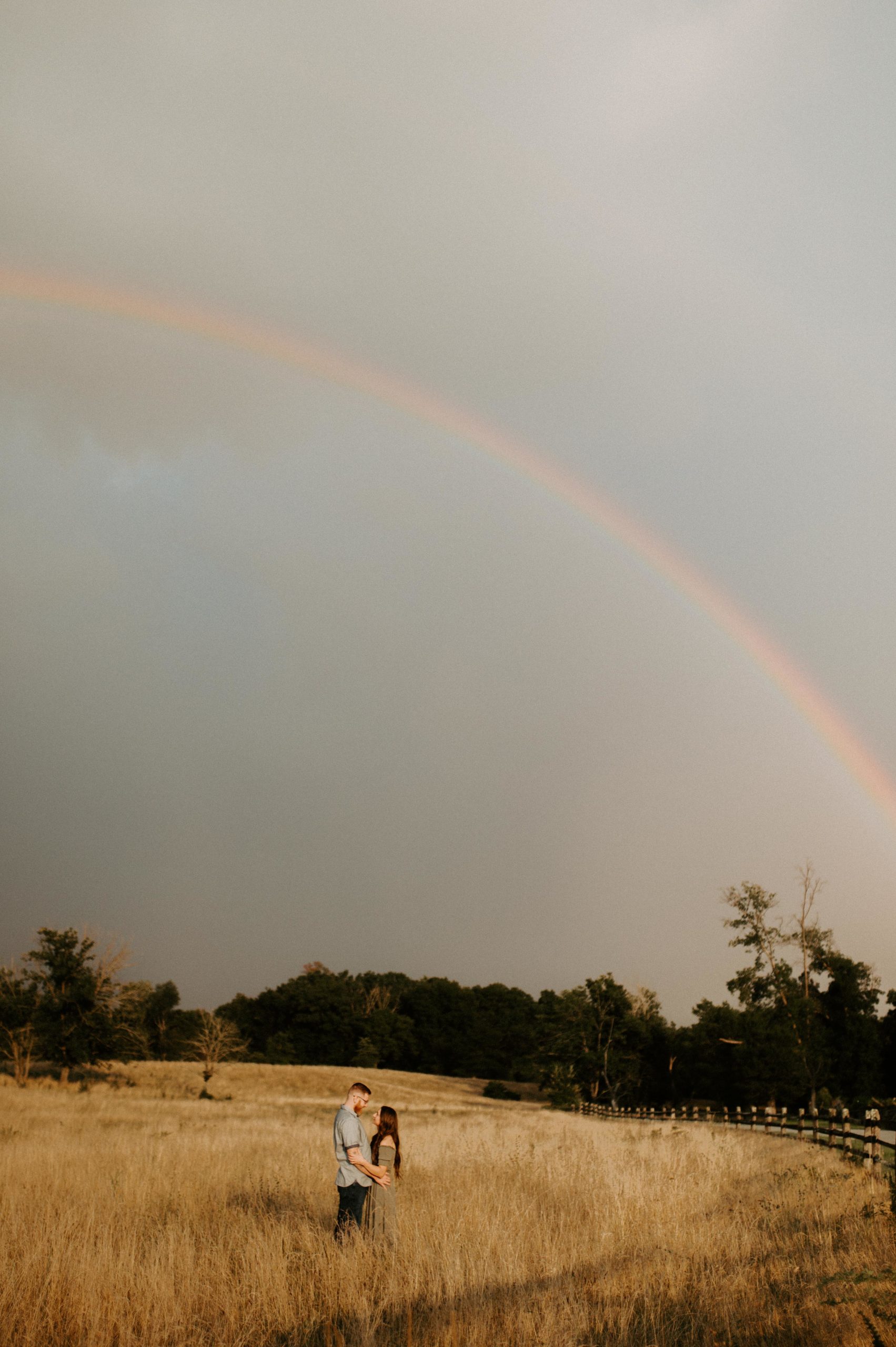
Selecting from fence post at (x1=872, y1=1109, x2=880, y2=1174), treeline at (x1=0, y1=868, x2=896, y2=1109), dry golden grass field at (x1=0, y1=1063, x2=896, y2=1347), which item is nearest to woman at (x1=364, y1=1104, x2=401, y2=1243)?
dry golden grass field at (x1=0, y1=1063, x2=896, y2=1347)

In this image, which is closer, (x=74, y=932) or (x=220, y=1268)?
(x=220, y=1268)

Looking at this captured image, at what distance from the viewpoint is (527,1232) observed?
9.21m

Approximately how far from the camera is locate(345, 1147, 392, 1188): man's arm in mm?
7992

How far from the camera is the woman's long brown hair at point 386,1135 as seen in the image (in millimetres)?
8594

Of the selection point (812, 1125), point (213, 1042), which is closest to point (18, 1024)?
point (213, 1042)

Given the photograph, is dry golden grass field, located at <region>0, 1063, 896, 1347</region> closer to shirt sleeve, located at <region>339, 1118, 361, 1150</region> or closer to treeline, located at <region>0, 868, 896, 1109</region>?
shirt sleeve, located at <region>339, 1118, 361, 1150</region>

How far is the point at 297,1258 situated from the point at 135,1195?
430 cm

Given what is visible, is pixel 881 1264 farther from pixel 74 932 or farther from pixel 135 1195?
pixel 74 932

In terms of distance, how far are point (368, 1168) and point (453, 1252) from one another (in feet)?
3.36

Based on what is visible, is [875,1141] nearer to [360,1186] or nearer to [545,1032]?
[360,1186]

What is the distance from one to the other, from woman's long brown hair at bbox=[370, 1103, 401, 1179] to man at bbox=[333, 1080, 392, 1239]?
0.19 meters

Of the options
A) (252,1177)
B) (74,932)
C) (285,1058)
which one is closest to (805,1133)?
(252,1177)

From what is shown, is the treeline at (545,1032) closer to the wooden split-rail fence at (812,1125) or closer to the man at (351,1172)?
the wooden split-rail fence at (812,1125)

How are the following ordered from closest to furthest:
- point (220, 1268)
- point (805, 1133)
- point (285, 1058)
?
point (220, 1268)
point (805, 1133)
point (285, 1058)
